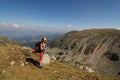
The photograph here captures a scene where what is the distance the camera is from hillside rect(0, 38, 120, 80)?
55.0 feet

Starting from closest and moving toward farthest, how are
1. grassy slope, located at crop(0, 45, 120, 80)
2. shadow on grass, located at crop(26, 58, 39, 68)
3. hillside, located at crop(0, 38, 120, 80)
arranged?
grassy slope, located at crop(0, 45, 120, 80) < hillside, located at crop(0, 38, 120, 80) < shadow on grass, located at crop(26, 58, 39, 68)

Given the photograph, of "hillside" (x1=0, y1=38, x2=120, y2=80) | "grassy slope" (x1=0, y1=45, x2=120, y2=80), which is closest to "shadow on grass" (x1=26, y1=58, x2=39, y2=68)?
"hillside" (x1=0, y1=38, x2=120, y2=80)

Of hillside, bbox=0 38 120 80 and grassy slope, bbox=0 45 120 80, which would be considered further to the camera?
hillside, bbox=0 38 120 80

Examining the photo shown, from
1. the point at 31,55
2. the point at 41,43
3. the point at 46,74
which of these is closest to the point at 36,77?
the point at 46,74

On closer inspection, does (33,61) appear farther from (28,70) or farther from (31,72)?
(31,72)

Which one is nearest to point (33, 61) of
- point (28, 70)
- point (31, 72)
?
point (28, 70)

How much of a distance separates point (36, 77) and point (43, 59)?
3.93 meters

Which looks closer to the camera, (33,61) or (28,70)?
(28,70)

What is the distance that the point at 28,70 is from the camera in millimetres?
18156

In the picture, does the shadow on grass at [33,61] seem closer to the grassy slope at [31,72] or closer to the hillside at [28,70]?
the hillside at [28,70]

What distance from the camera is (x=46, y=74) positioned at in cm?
1781

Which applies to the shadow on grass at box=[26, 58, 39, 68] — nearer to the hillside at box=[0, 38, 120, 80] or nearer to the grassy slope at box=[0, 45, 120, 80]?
the hillside at box=[0, 38, 120, 80]

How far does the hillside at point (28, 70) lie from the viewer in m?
16.8

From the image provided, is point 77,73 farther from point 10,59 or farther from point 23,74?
point 10,59
